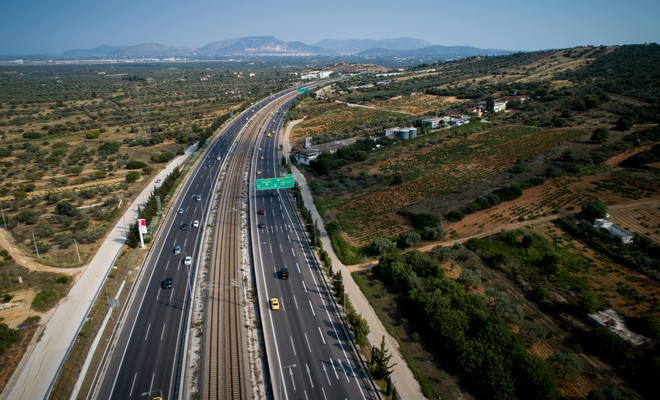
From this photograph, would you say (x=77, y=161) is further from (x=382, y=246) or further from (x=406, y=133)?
(x=406, y=133)

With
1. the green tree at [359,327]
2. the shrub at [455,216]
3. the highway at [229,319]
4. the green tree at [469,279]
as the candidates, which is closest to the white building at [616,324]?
the green tree at [469,279]

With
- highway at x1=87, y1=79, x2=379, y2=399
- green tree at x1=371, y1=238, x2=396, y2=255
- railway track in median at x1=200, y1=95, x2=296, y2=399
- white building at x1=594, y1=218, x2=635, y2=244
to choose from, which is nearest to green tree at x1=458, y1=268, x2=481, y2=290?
green tree at x1=371, y1=238, x2=396, y2=255

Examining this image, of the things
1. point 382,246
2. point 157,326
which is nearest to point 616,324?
point 382,246

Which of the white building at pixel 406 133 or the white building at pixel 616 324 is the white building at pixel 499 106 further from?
the white building at pixel 616 324

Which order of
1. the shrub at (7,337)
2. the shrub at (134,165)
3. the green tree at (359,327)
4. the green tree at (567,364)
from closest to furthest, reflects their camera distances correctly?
the green tree at (567,364) < the shrub at (7,337) < the green tree at (359,327) < the shrub at (134,165)

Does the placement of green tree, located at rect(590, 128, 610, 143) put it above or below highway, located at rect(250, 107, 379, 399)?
above

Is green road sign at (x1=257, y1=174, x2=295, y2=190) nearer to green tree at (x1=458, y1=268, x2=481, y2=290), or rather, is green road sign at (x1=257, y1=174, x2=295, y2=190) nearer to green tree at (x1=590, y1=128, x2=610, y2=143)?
green tree at (x1=458, y1=268, x2=481, y2=290)

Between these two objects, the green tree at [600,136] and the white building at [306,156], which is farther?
the white building at [306,156]

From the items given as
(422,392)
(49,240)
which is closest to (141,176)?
(49,240)

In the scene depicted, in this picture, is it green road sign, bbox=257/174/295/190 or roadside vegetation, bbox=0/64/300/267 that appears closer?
roadside vegetation, bbox=0/64/300/267

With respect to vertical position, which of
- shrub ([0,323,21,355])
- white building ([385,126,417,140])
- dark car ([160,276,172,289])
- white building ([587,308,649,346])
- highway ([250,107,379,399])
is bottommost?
highway ([250,107,379,399])
